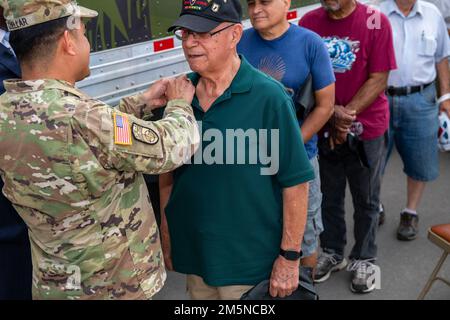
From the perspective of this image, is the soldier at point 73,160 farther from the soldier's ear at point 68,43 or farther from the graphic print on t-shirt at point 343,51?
the graphic print on t-shirt at point 343,51

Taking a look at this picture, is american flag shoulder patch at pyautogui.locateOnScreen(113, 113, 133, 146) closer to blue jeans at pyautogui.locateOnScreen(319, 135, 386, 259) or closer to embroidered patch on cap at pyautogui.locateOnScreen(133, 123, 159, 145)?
embroidered patch on cap at pyautogui.locateOnScreen(133, 123, 159, 145)

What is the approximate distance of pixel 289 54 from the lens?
2.62 meters

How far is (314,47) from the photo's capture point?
2.62m

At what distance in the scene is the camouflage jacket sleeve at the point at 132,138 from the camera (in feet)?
5.19

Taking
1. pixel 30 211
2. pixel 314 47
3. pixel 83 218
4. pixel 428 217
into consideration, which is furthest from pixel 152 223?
pixel 428 217

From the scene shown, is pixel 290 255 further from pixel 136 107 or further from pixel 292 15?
pixel 292 15

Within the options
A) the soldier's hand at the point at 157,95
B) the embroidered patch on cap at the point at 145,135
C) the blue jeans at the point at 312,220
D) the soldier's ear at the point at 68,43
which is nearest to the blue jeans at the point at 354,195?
the blue jeans at the point at 312,220

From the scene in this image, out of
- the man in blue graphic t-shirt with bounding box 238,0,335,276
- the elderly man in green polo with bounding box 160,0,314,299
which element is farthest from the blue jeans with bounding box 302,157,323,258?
the elderly man in green polo with bounding box 160,0,314,299

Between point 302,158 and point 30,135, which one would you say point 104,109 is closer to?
point 30,135

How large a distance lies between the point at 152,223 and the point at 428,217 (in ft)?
9.64

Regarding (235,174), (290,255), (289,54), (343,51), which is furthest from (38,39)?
(343,51)

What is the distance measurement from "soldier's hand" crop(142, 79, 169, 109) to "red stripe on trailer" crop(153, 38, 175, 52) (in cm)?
109

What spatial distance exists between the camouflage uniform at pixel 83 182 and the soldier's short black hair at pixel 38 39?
0.29 ft

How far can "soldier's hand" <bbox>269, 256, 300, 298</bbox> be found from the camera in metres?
2.04
